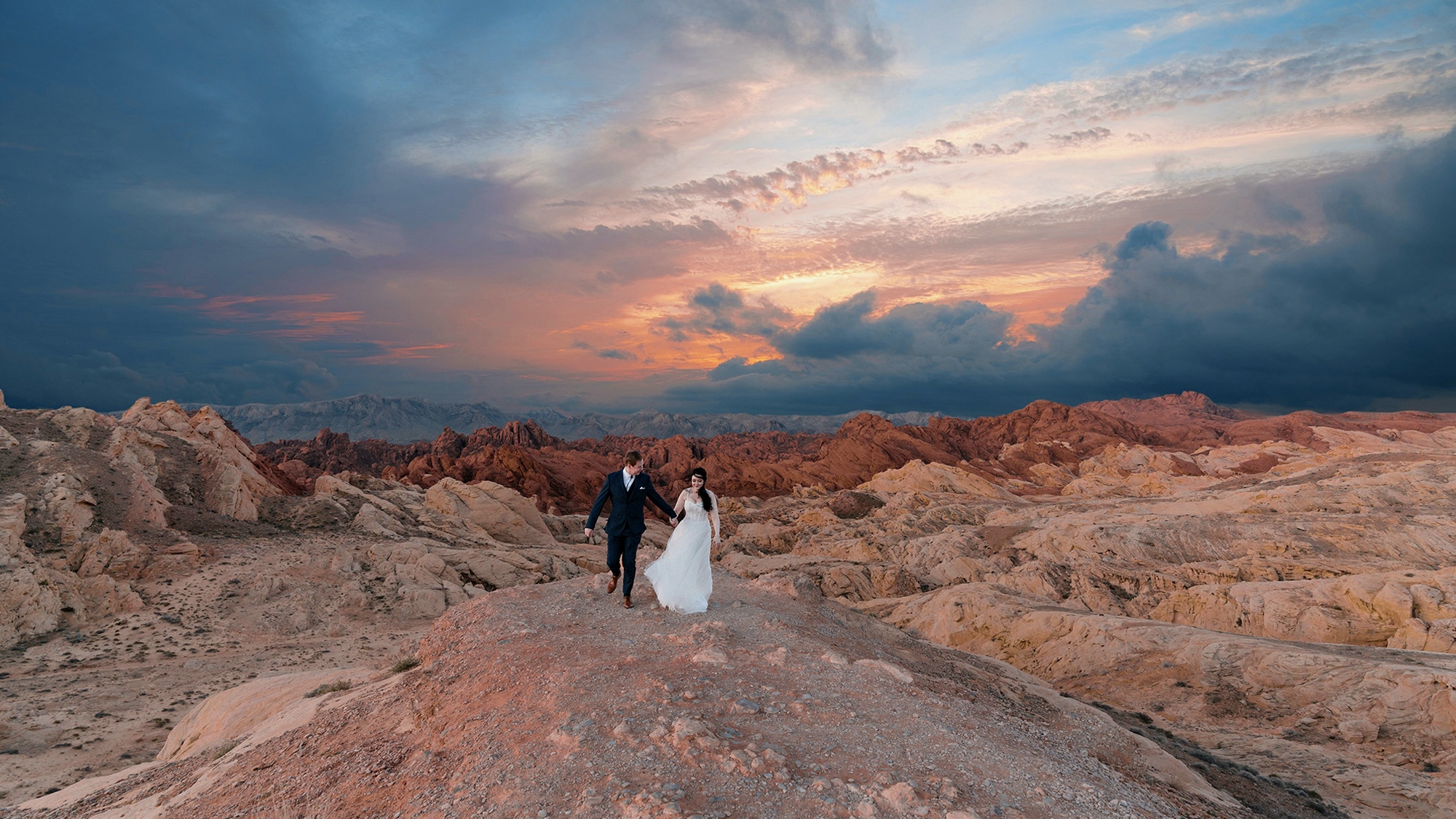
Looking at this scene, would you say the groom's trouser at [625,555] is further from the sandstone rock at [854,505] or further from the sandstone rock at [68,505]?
the sandstone rock at [854,505]

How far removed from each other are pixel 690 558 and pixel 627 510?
137 cm

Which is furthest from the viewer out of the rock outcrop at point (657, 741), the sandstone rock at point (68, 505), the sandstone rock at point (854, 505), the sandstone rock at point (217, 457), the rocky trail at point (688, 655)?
the sandstone rock at point (854, 505)

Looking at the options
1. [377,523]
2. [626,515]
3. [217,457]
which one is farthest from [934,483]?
[626,515]

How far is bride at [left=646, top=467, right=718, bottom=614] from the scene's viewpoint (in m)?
10.6

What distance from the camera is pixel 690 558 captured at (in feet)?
34.9

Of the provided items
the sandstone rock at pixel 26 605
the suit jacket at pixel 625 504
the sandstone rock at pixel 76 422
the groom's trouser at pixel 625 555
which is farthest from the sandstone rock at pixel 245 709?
the sandstone rock at pixel 76 422

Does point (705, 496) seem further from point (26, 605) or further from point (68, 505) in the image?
point (68, 505)

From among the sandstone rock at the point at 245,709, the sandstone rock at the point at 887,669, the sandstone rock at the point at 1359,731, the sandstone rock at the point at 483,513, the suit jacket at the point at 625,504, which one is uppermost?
the suit jacket at the point at 625,504

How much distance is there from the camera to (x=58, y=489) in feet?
81.8

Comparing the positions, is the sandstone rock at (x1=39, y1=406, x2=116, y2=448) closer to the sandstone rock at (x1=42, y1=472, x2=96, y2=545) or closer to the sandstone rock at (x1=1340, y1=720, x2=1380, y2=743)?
the sandstone rock at (x1=42, y1=472, x2=96, y2=545)

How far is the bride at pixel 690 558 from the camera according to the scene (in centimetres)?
1056

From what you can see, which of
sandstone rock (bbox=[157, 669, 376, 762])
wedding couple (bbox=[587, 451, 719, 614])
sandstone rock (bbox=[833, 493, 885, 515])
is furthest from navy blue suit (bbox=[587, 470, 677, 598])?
sandstone rock (bbox=[833, 493, 885, 515])

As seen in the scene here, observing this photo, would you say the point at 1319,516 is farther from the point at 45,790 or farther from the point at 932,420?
the point at 932,420

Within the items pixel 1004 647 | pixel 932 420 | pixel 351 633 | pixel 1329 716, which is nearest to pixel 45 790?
pixel 351 633
